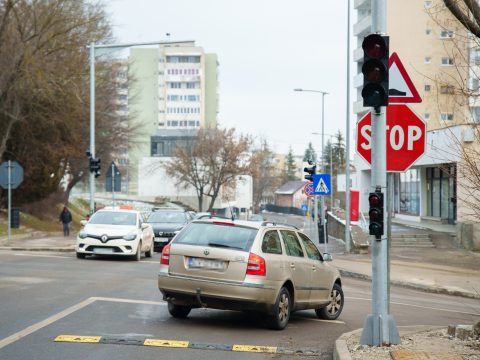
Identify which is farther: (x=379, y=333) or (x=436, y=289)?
(x=436, y=289)

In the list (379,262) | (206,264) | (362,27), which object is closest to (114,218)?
(206,264)

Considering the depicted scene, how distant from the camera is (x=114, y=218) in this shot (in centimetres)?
2347

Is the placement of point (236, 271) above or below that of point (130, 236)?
above

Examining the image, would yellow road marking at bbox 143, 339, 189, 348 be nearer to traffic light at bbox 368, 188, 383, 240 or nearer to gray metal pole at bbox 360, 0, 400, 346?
gray metal pole at bbox 360, 0, 400, 346

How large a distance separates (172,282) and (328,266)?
3.12 m

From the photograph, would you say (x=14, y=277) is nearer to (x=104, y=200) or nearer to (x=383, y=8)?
(x=383, y=8)

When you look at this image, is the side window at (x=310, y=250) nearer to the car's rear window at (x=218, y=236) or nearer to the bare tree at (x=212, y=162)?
the car's rear window at (x=218, y=236)

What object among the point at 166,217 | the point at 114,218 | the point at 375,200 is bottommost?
the point at 166,217

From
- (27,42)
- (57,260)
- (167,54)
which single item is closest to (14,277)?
(57,260)

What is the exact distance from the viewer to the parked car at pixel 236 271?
10500 millimetres

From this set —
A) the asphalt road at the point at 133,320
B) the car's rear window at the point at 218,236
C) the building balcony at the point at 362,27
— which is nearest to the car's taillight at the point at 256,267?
the car's rear window at the point at 218,236

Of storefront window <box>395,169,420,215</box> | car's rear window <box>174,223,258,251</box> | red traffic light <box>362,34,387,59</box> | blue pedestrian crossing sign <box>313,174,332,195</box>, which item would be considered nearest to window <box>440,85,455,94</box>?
red traffic light <box>362,34,387,59</box>

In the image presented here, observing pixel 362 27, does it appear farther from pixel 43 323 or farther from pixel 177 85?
pixel 177 85

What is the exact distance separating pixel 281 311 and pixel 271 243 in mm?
1027
